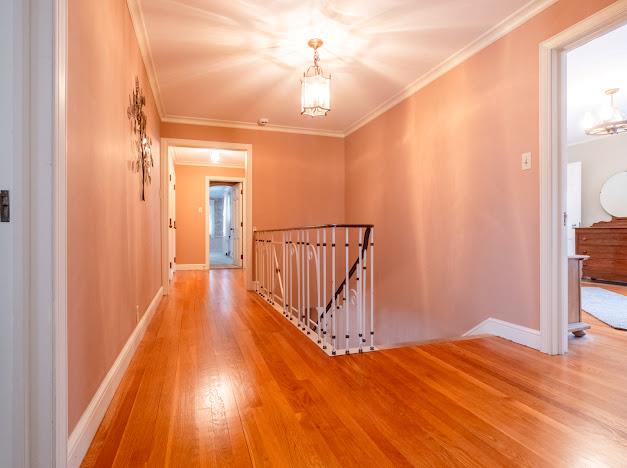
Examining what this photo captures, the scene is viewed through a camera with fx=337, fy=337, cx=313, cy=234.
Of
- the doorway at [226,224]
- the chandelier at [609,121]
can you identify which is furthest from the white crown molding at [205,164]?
the chandelier at [609,121]

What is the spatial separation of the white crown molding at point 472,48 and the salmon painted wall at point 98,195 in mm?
2540

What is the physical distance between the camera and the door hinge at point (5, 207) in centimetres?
87

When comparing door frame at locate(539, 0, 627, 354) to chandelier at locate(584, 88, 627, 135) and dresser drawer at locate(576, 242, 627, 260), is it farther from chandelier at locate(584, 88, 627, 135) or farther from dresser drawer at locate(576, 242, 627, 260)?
dresser drawer at locate(576, 242, 627, 260)

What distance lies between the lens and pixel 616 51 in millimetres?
2943

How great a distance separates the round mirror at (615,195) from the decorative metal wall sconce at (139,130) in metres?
6.63

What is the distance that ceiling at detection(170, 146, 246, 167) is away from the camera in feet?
20.3

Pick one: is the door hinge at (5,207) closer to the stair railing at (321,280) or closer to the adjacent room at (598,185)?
the stair railing at (321,280)

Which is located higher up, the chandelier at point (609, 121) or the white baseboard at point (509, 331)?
the chandelier at point (609, 121)

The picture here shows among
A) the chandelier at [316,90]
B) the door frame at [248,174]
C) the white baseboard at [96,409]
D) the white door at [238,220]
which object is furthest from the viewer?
the white door at [238,220]

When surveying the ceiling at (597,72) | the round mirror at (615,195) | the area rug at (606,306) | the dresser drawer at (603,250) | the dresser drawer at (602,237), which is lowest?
the area rug at (606,306)

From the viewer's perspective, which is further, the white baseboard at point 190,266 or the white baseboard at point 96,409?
Answer: the white baseboard at point 190,266

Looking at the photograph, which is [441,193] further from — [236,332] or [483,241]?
[236,332]

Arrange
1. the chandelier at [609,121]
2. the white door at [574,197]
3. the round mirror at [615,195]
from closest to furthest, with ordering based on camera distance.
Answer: the chandelier at [609,121] < the round mirror at [615,195] < the white door at [574,197]

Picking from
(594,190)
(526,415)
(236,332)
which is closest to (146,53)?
(236,332)
